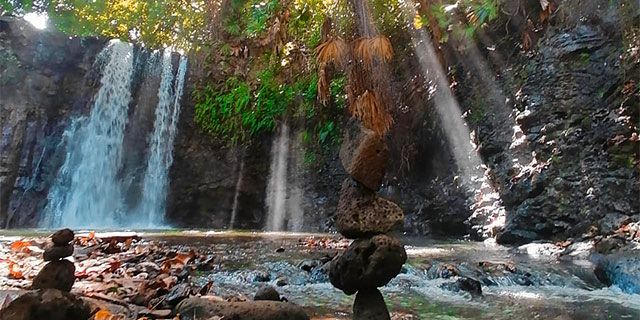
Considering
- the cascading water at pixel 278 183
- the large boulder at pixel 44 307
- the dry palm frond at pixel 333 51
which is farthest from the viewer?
the cascading water at pixel 278 183

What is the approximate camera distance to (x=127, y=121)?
718 inches

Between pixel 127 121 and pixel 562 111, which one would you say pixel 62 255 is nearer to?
pixel 562 111

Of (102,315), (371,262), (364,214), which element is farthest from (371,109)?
(102,315)

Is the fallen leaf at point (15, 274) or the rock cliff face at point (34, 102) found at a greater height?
the rock cliff face at point (34, 102)

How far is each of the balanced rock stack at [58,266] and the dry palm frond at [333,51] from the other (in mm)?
4767

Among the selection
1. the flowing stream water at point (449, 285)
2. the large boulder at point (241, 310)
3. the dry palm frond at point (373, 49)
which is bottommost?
the flowing stream water at point (449, 285)

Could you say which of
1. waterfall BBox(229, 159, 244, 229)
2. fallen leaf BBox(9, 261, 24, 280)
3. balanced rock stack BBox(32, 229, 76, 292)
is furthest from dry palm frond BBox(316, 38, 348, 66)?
waterfall BBox(229, 159, 244, 229)

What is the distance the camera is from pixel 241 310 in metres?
3.45

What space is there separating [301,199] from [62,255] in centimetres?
1253

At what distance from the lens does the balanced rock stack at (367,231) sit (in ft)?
11.1

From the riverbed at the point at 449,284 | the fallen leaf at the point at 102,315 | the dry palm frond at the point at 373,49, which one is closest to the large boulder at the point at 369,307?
the riverbed at the point at 449,284

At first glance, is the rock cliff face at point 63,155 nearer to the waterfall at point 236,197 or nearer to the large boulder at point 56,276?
the waterfall at point 236,197

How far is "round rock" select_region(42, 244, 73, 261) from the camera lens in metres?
3.59

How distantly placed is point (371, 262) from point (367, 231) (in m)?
0.21
